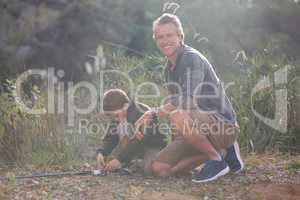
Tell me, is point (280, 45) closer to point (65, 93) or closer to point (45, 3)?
point (45, 3)

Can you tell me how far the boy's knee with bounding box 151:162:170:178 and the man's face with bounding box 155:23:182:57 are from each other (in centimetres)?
91

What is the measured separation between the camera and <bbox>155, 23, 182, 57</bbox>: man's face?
15.7ft

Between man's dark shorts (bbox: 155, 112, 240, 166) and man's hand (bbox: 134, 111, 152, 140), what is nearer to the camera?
man's hand (bbox: 134, 111, 152, 140)

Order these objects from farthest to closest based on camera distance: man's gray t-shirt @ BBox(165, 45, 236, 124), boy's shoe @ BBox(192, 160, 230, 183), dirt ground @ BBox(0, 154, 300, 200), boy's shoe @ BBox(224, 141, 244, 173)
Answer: boy's shoe @ BBox(224, 141, 244, 173) < boy's shoe @ BBox(192, 160, 230, 183) < man's gray t-shirt @ BBox(165, 45, 236, 124) < dirt ground @ BBox(0, 154, 300, 200)

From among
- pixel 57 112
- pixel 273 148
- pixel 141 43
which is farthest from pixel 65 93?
pixel 141 43

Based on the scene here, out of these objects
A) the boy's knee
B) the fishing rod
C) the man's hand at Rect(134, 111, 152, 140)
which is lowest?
the fishing rod

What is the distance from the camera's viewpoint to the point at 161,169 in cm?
495

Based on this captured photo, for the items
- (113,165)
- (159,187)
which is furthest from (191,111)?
(113,165)

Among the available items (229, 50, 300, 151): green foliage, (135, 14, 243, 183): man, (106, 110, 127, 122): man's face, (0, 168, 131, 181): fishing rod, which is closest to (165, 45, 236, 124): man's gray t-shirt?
(135, 14, 243, 183): man

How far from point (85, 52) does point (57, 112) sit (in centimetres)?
508

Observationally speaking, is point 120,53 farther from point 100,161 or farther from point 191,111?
point 191,111

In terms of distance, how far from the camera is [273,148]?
6.37m

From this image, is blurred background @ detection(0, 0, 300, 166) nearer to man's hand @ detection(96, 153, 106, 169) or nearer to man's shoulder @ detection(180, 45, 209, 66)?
man's hand @ detection(96, 153, 106, 169)

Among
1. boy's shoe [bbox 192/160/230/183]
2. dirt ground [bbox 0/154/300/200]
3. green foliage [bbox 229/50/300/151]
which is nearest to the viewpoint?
dirt ground [bbox 0/154/300/200]
